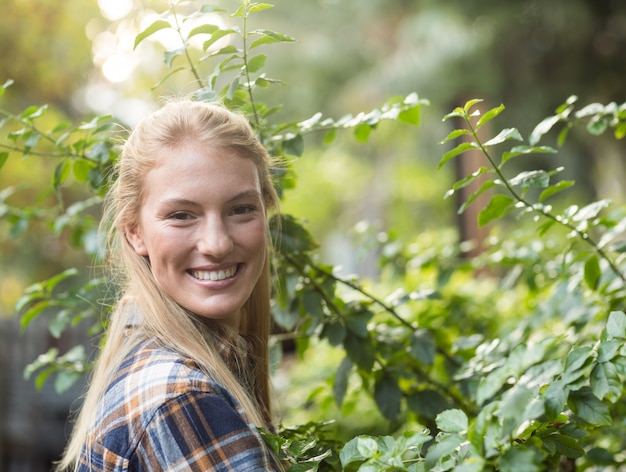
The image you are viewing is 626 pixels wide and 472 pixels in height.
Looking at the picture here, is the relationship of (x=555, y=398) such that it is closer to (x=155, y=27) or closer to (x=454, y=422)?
(x=454, y=422)

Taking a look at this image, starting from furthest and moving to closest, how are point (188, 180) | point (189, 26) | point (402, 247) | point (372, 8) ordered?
point (372, 8), point (402, 247), point (189, 26), point (188, 180)

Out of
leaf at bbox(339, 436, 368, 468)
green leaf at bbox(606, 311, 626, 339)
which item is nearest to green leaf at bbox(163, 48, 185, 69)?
leaf at bbox(339, 436, 368, 468)

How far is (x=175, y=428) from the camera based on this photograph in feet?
4.41

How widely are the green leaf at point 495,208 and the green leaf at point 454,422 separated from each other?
68 centimetres

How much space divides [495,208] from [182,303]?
72 cm

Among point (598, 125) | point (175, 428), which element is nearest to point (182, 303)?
point (175, 428)

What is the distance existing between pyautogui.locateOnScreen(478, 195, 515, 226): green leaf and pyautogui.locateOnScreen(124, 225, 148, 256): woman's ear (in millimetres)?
730

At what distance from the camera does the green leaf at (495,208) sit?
184 cm

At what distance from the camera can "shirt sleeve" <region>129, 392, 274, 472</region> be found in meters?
1.34

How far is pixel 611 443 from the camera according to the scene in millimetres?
2475

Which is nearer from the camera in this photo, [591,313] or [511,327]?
[591,313]

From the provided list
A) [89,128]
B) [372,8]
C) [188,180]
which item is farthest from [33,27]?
[188,180]

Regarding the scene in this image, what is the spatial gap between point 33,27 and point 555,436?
876cm

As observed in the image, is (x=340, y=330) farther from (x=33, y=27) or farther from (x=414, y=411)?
(x=33, y=27)
